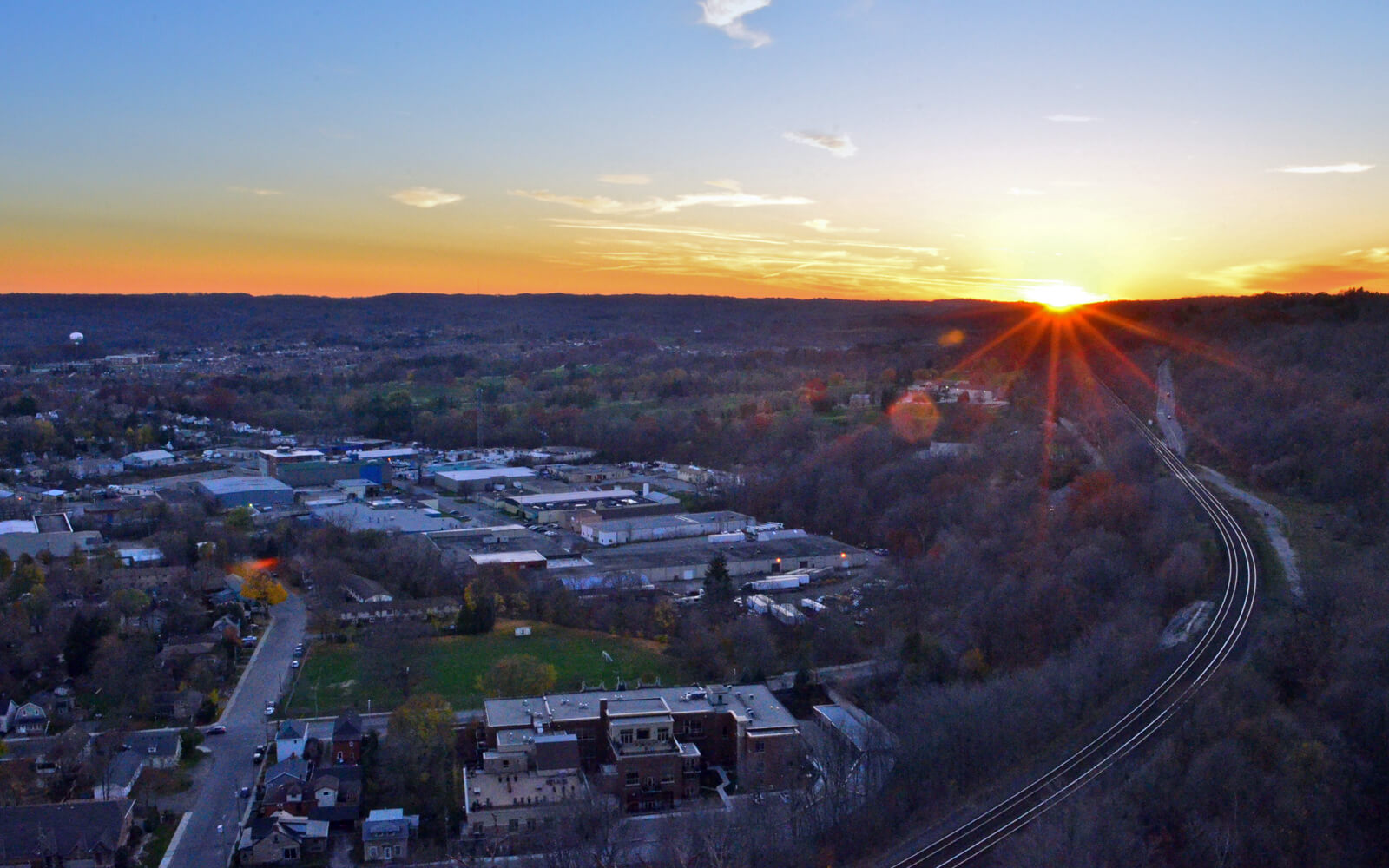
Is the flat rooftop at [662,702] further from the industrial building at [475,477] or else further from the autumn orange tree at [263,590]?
the industrial building at [475,477]

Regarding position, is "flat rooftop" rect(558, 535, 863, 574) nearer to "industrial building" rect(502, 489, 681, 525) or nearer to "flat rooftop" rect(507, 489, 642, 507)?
"industrial building" rect(502, 489, 681, 525)

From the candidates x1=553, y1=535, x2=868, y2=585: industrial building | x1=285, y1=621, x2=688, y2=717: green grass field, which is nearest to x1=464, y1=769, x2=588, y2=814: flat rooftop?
x1=285, y1=621, x2=688, y2=717: green grass field

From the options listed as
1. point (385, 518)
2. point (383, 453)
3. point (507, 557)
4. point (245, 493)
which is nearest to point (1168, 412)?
point (507, 557)

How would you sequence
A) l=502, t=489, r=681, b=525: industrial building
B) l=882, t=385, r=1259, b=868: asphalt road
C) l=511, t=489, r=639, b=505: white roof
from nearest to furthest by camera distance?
l=882, t=385, r=1259, b=868: asphalt road, l=502, t=489, r=681, b=525: industrial building, l=511, t=489, r=639, b=505: white roof

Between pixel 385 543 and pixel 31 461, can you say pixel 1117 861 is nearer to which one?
pixel 385 543

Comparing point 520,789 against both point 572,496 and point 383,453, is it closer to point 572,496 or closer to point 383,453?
point 572,496

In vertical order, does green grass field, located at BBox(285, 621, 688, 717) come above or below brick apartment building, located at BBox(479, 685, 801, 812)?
below
